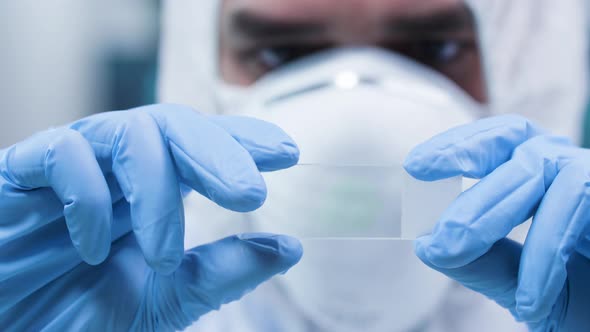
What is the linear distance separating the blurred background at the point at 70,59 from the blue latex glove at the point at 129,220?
151 centimetres

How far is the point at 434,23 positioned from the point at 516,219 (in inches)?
29.2

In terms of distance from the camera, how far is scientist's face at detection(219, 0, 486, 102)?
1212mm

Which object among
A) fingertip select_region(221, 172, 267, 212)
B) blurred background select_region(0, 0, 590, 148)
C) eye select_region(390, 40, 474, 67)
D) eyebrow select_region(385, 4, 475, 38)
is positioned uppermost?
eyebrow select_region(385, 4, 475, 38)

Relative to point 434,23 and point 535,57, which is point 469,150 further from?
point 535,57

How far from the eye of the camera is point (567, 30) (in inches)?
49.7

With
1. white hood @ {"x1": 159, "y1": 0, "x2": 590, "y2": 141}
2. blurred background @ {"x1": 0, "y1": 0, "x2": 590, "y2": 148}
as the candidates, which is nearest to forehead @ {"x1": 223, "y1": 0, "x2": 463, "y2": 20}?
white hood @ {"x1": 159, "y1": 0, "x2": 590, "y2": 141}

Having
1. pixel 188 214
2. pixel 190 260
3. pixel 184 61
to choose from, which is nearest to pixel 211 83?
pixel 184 61

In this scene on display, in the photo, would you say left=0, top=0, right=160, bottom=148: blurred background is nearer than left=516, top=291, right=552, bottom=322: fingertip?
No

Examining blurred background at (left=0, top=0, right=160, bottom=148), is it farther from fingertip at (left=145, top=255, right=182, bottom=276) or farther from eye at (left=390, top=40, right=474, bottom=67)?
fingertip at (left=145, top=255, right=182, bottom=276)

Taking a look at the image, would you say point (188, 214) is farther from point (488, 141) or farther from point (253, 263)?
point (488, 141)

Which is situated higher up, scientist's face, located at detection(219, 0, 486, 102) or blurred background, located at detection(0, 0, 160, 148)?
scientist's face, located at detection(219, 0, 486, 102)

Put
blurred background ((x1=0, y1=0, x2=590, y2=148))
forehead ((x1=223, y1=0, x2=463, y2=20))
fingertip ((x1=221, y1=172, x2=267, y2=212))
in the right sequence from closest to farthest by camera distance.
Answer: fingertip ((x1=221, y1=172, x2=267, y2=212)), forehead ((x1=223, y1=0, x2=463, y2=20)), blurred background ((x1=0, y1=0, x2=590, y2=148))

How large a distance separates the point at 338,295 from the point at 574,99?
833mm

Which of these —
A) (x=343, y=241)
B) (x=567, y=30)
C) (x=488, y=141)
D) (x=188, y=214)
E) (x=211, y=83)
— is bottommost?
(x=188, y=214)
